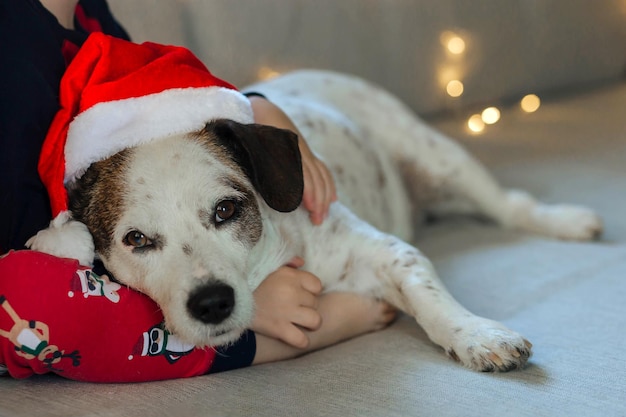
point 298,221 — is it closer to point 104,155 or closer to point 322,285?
point 322,285

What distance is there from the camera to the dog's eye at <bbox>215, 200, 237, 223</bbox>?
6.24 feet

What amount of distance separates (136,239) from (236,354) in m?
0.39

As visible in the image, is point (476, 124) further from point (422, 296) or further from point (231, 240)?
point (231, 240)

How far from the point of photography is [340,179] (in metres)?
2.67

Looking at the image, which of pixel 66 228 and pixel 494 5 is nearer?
pixel 66 228

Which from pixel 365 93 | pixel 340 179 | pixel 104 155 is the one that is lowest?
pixel 104 155

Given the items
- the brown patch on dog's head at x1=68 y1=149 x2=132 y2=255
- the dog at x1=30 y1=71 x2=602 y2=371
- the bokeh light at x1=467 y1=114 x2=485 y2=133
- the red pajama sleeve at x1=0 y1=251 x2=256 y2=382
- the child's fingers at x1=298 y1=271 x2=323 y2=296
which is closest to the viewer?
the red pajama sleeve at x1=0 y1=251 x2=256 y2=382

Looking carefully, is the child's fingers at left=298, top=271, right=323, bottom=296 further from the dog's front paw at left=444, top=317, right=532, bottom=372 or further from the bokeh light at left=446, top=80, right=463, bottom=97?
the bokeh light at left=446, top=80, right=463, bottom=97

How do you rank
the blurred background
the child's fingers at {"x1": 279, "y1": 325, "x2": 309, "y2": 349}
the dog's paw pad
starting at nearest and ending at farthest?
the child's fingers at {"x1": 279, "y1": 325, "x2": 309, "y2": 349}, the dog's paw pad, the blurred background

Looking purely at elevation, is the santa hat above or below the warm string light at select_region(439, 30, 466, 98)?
below

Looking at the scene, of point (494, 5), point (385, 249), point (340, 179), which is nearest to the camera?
point (385, 249)

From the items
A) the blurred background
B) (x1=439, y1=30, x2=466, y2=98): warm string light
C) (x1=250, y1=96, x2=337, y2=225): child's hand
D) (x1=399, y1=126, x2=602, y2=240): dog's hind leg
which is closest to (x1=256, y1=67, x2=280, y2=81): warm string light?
the blurred background

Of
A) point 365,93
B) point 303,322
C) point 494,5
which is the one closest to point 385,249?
point 303,322

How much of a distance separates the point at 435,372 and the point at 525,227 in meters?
1.43
